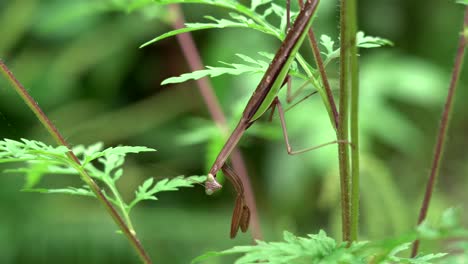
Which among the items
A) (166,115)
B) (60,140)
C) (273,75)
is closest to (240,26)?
(273,75)

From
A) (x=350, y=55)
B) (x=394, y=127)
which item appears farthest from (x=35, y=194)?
(x=350, y=55)

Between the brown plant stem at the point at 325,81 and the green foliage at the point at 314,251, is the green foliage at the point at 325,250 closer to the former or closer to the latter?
the green foliage at the point at 314,251

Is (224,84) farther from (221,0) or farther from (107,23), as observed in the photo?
(221,0)

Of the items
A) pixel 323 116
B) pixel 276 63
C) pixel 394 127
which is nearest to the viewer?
pixel 276 63

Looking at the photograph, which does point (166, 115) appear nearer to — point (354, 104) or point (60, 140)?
point (60, 140)

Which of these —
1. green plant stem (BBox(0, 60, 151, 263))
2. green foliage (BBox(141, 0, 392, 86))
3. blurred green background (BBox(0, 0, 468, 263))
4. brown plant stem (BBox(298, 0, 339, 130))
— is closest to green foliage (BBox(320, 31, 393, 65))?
green foliage (BBox(141, 0, 392, 86))

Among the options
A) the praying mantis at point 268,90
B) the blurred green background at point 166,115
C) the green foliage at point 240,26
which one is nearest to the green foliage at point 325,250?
the praying mantis at point 268,90

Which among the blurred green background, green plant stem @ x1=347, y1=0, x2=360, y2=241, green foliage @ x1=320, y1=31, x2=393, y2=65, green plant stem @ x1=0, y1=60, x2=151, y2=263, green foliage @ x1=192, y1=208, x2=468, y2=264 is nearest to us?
green foliage @ x1=192, y1=208, x2=468, y2=264

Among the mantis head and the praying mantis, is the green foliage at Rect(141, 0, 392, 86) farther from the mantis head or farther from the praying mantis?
the mantis head
